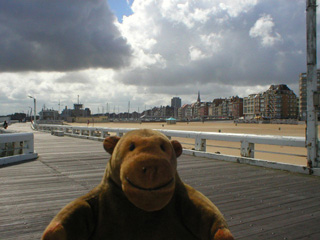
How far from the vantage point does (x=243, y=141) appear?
8.41 metres

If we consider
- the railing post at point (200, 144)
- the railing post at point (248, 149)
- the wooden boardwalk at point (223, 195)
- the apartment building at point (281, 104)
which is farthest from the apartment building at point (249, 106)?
the wooden boardwalk at point (223, 195)

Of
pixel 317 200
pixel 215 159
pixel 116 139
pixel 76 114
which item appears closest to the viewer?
pixel 116 139

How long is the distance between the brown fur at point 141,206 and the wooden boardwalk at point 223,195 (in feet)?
4.60

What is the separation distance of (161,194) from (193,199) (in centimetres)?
50

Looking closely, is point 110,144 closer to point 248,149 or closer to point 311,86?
point 311,86

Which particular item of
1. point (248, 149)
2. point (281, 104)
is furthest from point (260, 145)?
point (281, 104)

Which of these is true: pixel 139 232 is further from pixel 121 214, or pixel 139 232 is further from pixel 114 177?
pixel 114 177

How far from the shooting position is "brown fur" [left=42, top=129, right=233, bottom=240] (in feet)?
6.01

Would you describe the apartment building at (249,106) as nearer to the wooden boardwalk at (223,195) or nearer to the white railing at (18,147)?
the white railing at (18,147)

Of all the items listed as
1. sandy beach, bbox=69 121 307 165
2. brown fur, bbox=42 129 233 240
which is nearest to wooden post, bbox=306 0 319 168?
sandy beach, bbox=69 121 307 165

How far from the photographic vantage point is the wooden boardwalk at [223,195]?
3436 mm

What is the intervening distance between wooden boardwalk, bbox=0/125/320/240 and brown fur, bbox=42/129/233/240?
4.60ft

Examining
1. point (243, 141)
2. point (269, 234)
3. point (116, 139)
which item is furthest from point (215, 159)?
point (116, 139)

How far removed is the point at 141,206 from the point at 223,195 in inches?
132
